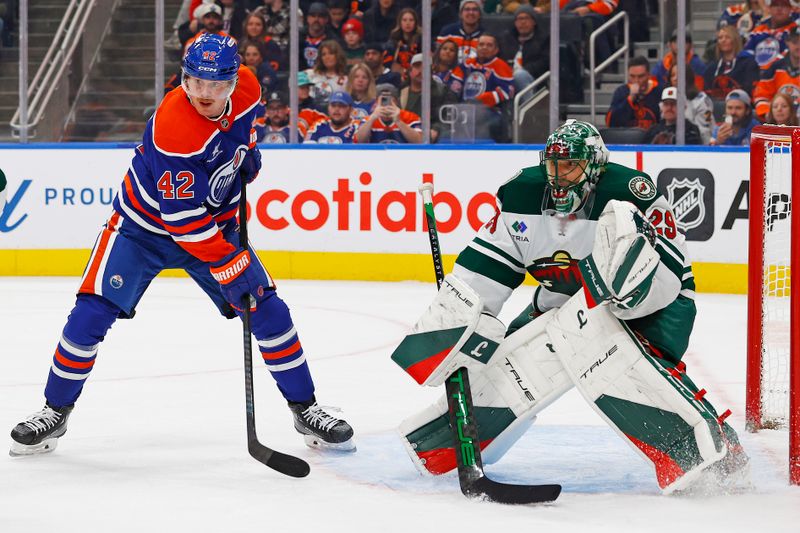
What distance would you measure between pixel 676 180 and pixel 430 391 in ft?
9.40

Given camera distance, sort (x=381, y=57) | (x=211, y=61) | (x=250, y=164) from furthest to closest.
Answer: (x=381, y=57) < (x=250, y=164) < (x=211, y=61)

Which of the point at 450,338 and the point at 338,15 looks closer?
the point at 450,338

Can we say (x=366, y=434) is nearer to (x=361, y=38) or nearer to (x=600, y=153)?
(x=600, y=153)

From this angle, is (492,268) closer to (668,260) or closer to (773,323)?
(668,260)

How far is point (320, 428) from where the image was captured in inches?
132

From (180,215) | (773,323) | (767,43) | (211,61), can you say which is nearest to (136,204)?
(180,215)

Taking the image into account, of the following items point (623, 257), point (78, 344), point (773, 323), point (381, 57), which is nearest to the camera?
point (623, 257)

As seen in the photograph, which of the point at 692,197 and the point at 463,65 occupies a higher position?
the point at 463,65

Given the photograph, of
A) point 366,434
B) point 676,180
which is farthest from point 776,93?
point 366,434

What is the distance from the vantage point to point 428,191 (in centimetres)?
301

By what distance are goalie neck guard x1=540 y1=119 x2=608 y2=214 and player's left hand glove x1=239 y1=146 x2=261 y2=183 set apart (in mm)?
823

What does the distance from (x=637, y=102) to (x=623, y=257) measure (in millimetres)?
4263

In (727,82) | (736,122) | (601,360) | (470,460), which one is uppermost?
(727,82)

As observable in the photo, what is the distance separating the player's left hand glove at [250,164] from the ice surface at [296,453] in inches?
28.0
